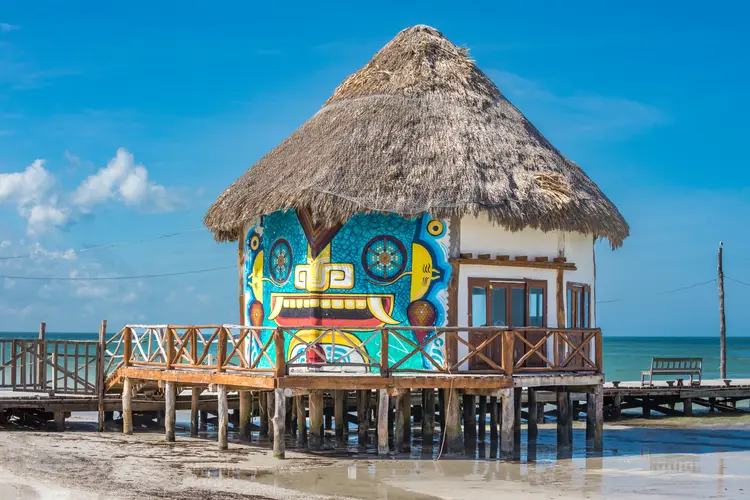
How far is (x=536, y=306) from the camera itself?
20.7m

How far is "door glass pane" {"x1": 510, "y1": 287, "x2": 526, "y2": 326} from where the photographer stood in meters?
20.4

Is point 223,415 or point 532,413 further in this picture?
point 532,413

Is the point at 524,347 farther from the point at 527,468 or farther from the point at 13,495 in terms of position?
the point at 13,495

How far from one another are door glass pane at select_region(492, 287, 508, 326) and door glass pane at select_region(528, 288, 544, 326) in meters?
0.59

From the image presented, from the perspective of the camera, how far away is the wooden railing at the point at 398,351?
1872 cm

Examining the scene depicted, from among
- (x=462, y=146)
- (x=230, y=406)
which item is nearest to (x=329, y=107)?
(x=462, y=146)

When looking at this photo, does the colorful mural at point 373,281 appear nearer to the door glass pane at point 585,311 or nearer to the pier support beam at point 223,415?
the pier support beam at point 223,415

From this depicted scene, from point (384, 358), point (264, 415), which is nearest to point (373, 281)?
point (384, 358)

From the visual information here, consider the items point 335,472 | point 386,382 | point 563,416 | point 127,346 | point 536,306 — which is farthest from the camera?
point 127,346

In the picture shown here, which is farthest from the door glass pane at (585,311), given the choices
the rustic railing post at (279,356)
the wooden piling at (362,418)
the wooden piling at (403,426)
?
the rustic railing post at (279,356)

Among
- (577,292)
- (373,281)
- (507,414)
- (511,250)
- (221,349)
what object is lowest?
(507,414)

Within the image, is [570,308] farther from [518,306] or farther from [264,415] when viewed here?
[264,415]

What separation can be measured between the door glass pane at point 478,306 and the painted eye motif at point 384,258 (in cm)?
146

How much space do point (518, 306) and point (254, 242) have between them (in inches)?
221
